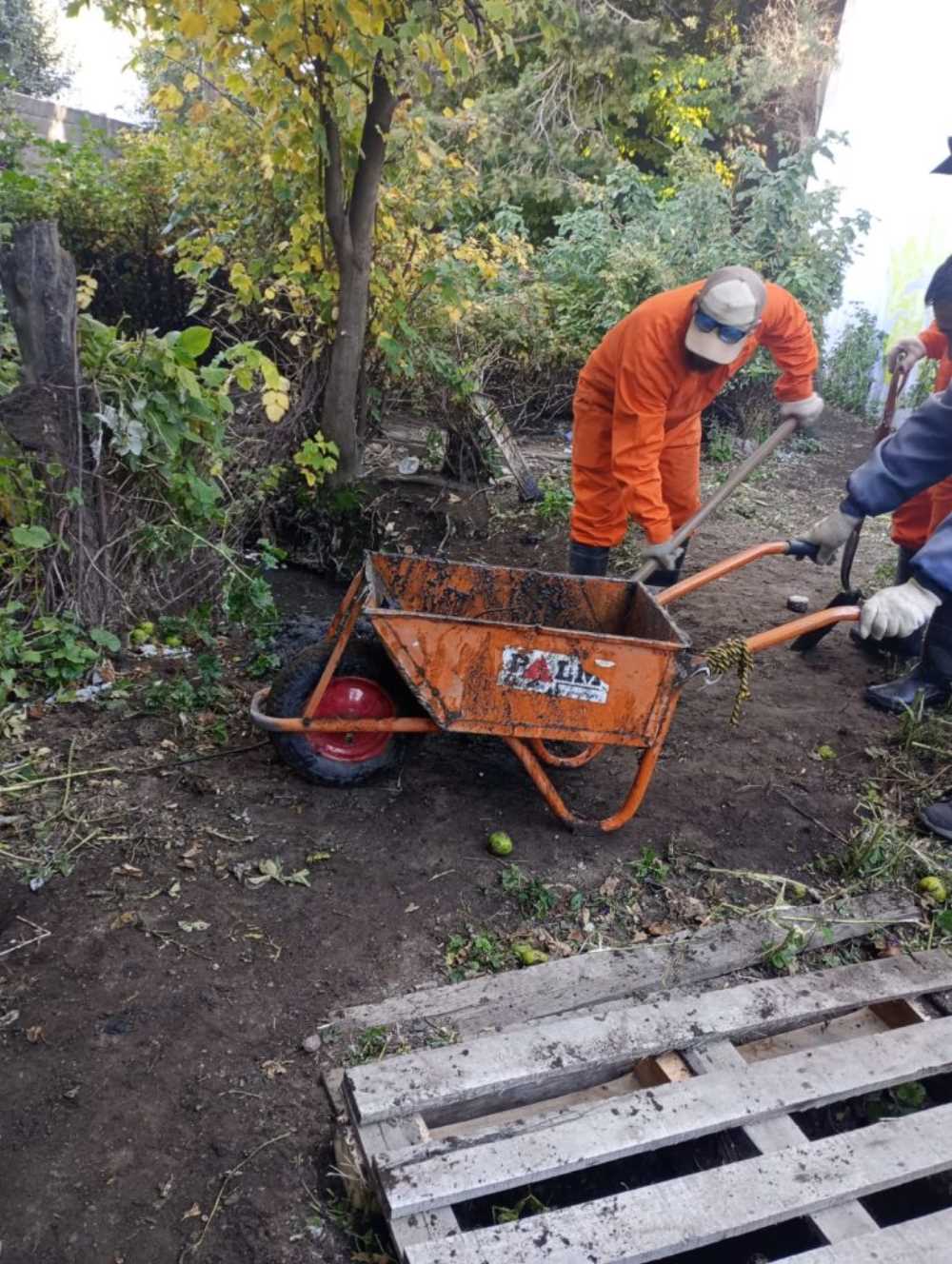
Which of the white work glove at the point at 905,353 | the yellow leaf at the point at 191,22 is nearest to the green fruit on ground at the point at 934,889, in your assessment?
the white work glove at the point at 905,353

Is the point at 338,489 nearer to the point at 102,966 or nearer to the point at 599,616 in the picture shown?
the point at 599,616

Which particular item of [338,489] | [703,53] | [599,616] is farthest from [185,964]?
[703,53]

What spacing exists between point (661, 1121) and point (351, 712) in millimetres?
1699

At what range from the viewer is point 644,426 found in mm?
3678

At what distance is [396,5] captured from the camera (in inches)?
158

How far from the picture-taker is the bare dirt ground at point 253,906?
1994mm

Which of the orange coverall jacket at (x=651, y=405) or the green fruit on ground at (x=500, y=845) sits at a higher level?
the orange coverall jacket at (x=651, y=405)

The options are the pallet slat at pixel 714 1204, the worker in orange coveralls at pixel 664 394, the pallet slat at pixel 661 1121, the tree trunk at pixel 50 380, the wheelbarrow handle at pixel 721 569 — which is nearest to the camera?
the pallet slat at pixel 714 1204

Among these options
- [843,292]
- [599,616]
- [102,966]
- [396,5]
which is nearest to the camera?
[102,966]

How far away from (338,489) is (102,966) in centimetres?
343

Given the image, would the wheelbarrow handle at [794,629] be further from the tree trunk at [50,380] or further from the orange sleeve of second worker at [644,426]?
the tree trunk at [50,380]

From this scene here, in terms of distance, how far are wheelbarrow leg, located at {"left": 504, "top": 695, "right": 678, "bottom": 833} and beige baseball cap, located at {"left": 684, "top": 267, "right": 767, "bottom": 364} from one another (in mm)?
1551

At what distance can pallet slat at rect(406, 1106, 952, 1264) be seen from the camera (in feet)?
5.91

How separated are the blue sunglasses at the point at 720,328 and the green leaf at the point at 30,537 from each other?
8.68ft
